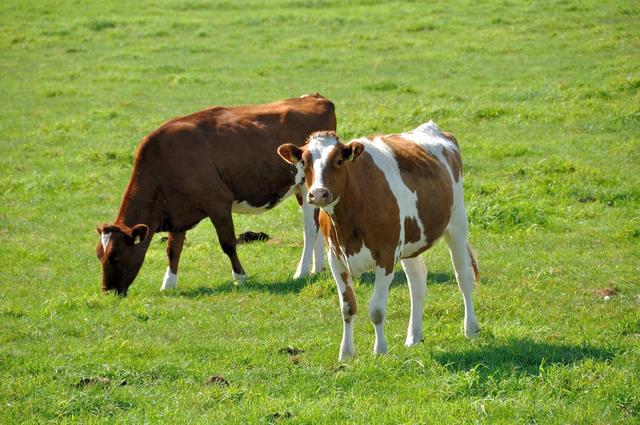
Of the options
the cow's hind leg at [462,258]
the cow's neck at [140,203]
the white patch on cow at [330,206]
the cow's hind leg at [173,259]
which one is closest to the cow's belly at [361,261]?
the white patch on cow at [330,206]

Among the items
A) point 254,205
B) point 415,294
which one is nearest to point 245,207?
point 254,205

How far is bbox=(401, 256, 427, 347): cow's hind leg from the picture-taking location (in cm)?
1068

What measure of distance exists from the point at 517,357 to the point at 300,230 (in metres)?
7.85

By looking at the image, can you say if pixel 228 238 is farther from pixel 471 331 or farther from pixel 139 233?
pixel 471 331

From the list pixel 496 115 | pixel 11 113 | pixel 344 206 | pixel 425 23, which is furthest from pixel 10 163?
pixel 425 23

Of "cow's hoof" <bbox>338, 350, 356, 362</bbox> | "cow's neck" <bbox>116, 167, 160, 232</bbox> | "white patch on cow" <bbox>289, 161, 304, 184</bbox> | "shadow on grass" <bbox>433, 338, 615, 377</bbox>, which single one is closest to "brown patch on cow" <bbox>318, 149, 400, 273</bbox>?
"cow's hoof" <bbox>338, 350, 356, 362</bbox>

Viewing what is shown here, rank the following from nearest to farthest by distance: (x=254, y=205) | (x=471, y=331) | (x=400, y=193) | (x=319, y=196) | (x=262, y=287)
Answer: (x=319, y=196) < (x=400, y=193) < (x=471, y=331) < (x=262, y=287) < (x=254, y=205)

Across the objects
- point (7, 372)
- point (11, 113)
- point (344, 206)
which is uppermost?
point (344, 206)

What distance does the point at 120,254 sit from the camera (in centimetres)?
1373

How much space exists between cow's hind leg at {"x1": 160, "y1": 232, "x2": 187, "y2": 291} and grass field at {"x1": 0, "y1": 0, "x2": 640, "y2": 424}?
0.41 m

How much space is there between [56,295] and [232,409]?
5878mm

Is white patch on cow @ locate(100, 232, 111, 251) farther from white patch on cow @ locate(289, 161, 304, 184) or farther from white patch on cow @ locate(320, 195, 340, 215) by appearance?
white patch on cow @ locate(320, 195, 340, 215)

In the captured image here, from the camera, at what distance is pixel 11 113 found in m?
26.9

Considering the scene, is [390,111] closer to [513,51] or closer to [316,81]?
[316,81]
